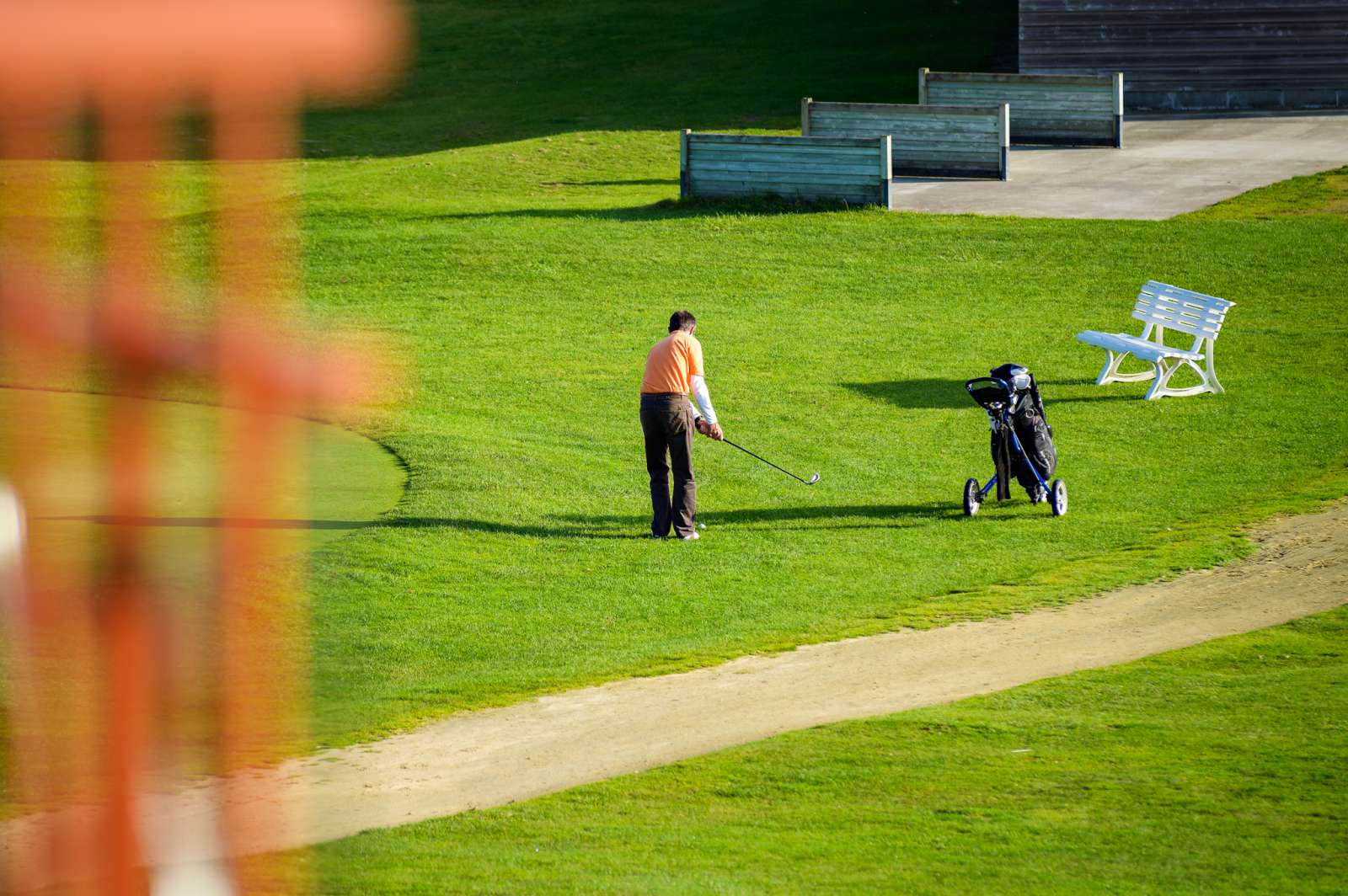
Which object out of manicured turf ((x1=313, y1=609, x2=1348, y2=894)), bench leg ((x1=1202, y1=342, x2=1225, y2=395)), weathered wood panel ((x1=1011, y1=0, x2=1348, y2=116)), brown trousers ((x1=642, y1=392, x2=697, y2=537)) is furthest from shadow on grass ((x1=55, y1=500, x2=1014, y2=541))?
weathered wood panel ((x1=1011, y1=0, x2=1348, y2=116))

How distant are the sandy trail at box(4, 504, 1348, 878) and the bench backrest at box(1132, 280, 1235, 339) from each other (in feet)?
20.9

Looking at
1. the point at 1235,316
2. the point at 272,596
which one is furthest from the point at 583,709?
the point at 1235,316

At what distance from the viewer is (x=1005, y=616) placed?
11.2 meters

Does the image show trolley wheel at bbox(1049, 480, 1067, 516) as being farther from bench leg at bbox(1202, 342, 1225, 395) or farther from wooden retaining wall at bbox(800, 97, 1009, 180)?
wooden retaining wall at bbox(800, 97, 1009, 180)

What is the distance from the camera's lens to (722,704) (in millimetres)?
9438

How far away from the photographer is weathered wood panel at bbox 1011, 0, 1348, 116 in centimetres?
3650

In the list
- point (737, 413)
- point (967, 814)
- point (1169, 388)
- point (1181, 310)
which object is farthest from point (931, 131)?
point (967, 814)

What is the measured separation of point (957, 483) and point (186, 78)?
1225cm

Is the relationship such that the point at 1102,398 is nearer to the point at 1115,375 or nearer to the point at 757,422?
the point at 1115,375

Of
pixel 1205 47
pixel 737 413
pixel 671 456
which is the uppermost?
pixel 1205 47

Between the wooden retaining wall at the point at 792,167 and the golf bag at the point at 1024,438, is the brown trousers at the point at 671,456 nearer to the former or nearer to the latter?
the golf bag at the point at 1024,438

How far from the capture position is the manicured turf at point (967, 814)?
21.9 ft

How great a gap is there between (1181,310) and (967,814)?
12878mm

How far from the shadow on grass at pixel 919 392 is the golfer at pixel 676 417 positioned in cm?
551
